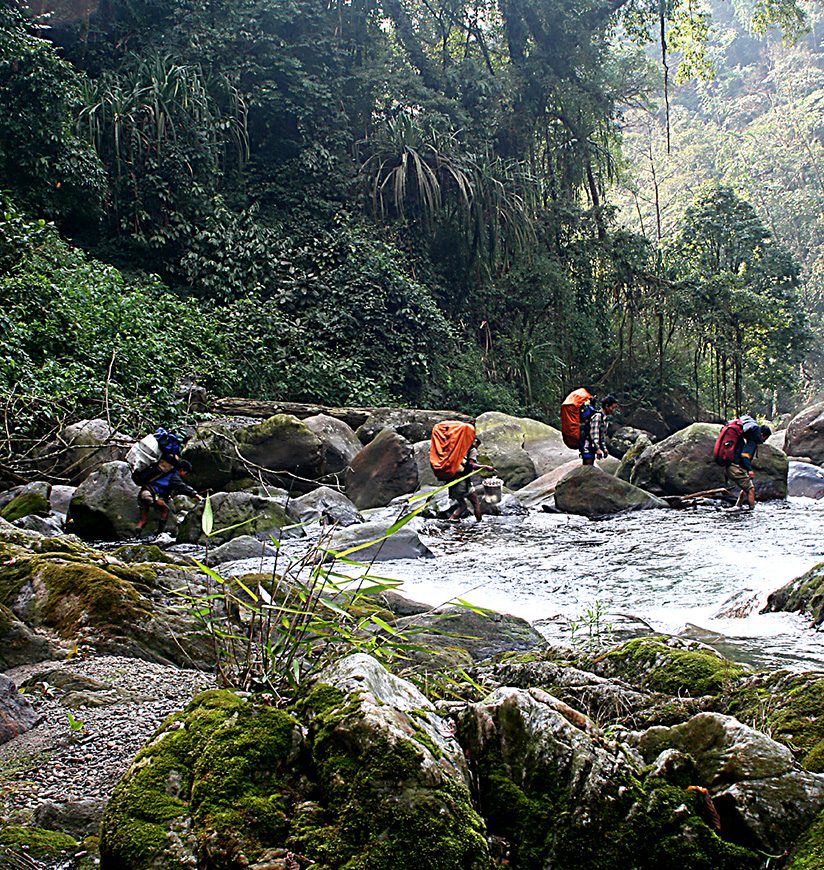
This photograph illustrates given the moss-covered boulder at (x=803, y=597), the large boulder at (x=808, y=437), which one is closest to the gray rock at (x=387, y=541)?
A: the moss-covered boulder at (x=803, y=597)

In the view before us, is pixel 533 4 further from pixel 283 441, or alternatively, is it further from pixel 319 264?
pixel 283 441

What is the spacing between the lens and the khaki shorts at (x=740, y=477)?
1068 centimetres

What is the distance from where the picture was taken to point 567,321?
72.3 feet

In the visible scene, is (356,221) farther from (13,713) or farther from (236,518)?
(13,713)

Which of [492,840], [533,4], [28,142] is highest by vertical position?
[533,4]

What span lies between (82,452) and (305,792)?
9.47 meters

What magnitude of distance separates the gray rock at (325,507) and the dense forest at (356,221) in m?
2.71

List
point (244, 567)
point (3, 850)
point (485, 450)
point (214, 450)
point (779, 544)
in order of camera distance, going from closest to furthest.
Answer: point (3, 850) < point (244, 567) < point (779, 544) < point (214, 450) < point (485, 450)

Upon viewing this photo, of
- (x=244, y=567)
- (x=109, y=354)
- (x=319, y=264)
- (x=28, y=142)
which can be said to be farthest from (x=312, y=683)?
(x=319, y=264)

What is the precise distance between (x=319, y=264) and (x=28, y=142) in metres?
6.32

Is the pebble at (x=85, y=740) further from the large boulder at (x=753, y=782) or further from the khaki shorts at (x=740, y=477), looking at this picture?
the khaki shorts at (x=740, y=477)

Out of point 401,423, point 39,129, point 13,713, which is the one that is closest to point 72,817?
point 13,713

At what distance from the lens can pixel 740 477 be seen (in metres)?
Result: 10.7

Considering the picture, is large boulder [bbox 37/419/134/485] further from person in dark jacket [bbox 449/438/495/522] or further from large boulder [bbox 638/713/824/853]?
large boulder [bbox 638/713/824/853]
